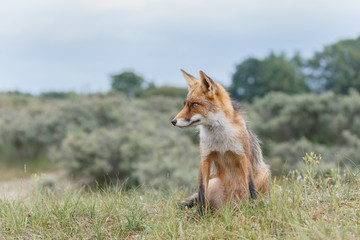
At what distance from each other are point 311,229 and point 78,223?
280 cm

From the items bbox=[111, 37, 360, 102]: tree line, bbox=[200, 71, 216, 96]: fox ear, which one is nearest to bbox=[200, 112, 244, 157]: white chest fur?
bbox=[200, 71, 216, 96]: fox ear

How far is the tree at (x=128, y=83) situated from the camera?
57.9 metres

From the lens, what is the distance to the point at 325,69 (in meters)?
48.1

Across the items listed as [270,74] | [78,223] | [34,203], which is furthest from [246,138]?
[270,74]

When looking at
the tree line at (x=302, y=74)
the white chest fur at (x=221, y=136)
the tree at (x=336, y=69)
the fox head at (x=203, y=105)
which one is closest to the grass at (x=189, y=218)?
the white chest fur at (x=221, y=136)

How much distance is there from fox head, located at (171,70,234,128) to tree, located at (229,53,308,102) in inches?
1642

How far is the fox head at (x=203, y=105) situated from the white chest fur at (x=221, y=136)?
44 millimetres

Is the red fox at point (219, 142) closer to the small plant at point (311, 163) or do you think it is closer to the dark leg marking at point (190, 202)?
the dark leg marking at point (190, 202)

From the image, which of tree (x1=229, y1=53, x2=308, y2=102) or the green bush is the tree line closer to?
tree (x1=229, y1=53, x2=308, y2=102)

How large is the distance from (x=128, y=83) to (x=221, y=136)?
5561 cm

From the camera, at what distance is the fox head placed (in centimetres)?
432

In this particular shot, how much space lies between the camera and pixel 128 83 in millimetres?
58938

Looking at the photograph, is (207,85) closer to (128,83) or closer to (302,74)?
(302,74)

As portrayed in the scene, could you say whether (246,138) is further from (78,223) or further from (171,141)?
(171,141)
